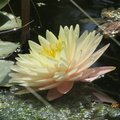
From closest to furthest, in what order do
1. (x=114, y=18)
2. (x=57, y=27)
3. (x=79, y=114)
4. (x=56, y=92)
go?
(x=79, y=114) < (x=56, y=92) < (x=57, y=27) < (x=114, y=18)

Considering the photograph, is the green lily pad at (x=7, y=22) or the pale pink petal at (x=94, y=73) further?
the green lily pad at (x=7, y=22)

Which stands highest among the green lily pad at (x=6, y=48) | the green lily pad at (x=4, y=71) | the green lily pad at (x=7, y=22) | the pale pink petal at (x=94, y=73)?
the green lily pad at (x=7, y=22)

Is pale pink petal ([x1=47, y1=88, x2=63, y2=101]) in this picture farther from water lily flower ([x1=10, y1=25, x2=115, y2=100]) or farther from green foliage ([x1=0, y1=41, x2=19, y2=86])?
green foliage ([x1=0, y1=41, x2=19, y2=86])

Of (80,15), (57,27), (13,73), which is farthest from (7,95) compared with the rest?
(80,15)

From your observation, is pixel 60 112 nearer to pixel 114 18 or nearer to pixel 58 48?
pixel 58 48

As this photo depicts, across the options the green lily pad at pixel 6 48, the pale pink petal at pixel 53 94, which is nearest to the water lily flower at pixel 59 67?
the pale pink petal at pixel 53 94

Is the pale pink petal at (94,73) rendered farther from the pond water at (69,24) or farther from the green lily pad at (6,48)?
the green lily pad at (6,48)

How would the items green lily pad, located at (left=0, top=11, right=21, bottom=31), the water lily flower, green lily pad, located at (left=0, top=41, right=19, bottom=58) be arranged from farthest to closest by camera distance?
green lily pad, located at (left=0, top=11, right=21, bottom=31) < green lily pad, located at (left=0, top=41, right=19, bottom=58) < the water lily flower

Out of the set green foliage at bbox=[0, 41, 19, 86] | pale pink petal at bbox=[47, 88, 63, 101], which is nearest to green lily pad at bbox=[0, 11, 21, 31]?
green foliage at bbox=[0, 41, 19, 86]
